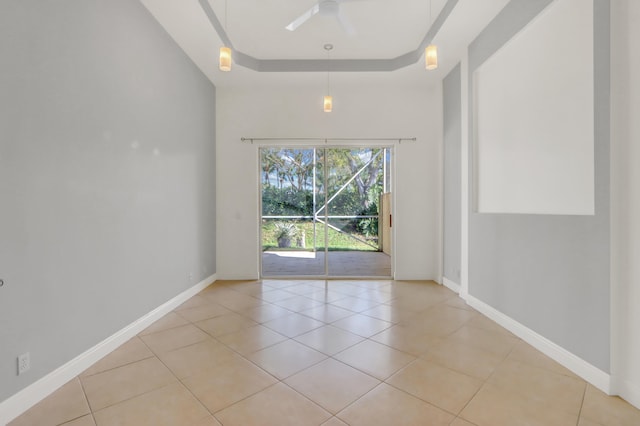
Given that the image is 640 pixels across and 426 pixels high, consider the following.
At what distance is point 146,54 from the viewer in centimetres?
300

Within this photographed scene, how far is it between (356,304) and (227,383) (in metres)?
2.03

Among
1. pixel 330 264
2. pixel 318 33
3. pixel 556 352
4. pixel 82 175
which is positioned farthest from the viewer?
pixel 330 264

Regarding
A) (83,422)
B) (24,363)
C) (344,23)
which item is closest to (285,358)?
(83,422)

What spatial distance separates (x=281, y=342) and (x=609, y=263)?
2476 millimetres

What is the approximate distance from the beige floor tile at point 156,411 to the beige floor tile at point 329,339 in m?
1.05

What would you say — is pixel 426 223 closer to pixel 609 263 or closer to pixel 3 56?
pixel 609 263

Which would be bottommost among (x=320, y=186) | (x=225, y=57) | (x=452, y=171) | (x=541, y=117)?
(x=320, y=186)

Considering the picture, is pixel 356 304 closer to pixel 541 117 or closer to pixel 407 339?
pixel 407 339

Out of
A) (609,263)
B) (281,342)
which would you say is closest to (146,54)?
(281,342)

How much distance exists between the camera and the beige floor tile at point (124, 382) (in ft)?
6.12

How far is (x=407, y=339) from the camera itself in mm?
2709

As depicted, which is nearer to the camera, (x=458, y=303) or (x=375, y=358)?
(x=375, y=358)

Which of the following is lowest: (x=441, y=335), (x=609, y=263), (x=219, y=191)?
(x=441, y=335)

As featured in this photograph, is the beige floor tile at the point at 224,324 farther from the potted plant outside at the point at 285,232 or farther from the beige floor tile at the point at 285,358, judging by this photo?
the potted plant outside at the point at 285,232
